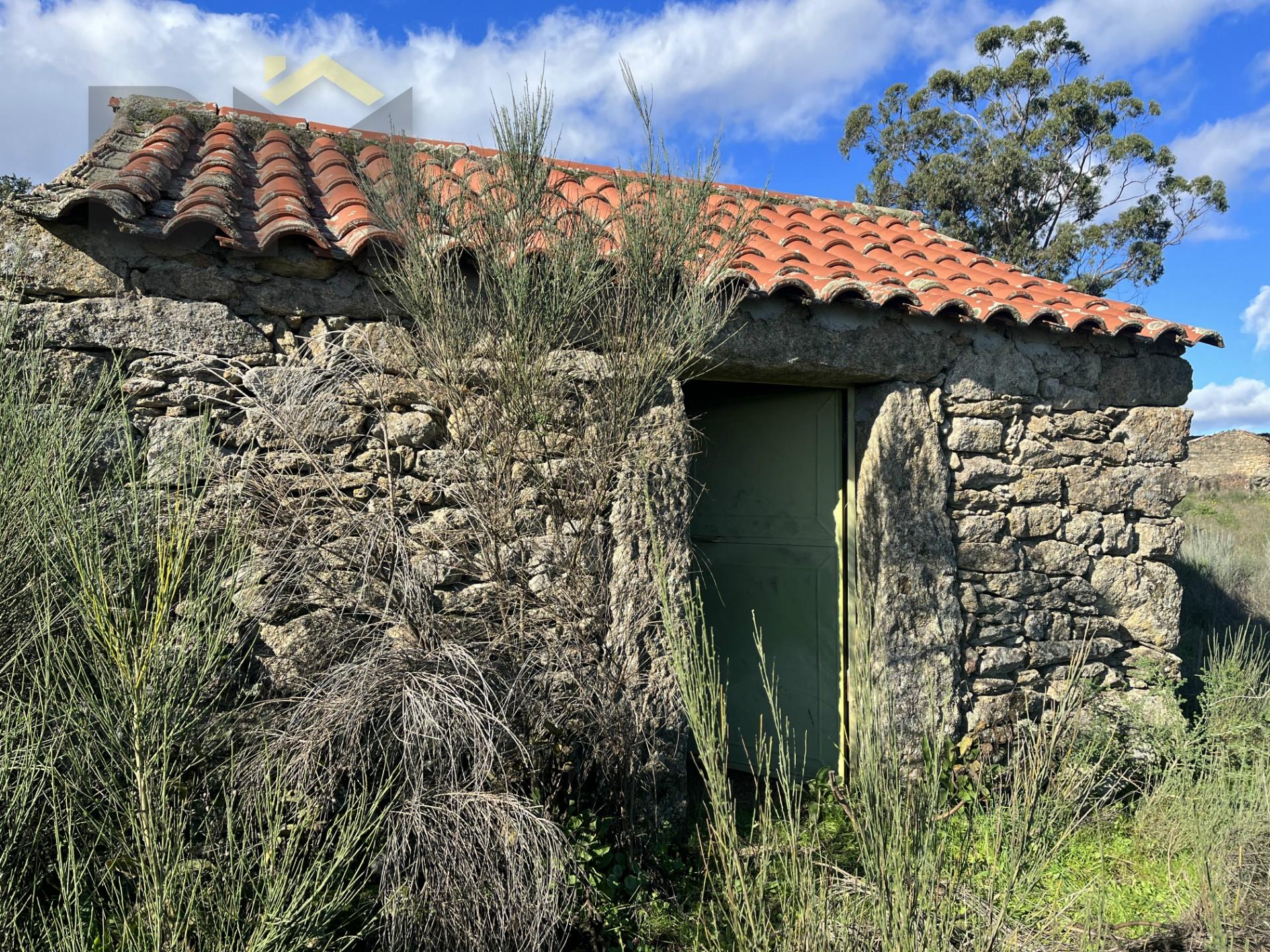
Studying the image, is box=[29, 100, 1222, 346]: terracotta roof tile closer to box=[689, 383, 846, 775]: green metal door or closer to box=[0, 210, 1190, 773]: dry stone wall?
box=[0, 210, 1190, 773]: dry stone wall

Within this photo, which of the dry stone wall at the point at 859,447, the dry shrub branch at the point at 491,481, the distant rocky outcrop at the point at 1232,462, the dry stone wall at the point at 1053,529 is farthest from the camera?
the distant rocky outcrop at the point at 1232,462

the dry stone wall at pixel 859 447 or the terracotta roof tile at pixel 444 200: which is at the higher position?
the terracotta roof tile at pixel 444 200

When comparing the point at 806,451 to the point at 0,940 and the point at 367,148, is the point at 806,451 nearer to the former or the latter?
the point at 367,148

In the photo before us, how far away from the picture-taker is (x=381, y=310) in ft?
11.4

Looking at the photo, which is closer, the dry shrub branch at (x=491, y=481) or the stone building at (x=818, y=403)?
the dry shrub branch at (x=491, y=481)

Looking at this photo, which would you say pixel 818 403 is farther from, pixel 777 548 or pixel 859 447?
pixel 777 548

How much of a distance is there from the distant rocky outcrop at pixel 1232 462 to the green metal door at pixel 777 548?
15568mm

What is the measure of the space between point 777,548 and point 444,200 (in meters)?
2.62

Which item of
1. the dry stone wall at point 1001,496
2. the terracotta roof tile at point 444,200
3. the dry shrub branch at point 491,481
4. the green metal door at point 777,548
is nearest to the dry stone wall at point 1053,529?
the dry stone wall at point 1001,496

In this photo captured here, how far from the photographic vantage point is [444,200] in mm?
3725

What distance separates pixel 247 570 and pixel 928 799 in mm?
2102

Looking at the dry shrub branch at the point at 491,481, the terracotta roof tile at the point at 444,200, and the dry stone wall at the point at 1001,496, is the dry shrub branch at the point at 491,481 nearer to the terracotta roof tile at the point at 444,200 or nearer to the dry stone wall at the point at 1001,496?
the terracotta roof tile at the point at 444,200

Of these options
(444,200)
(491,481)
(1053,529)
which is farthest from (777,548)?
(444,200)

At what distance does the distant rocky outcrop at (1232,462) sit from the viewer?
17078 millimetres
